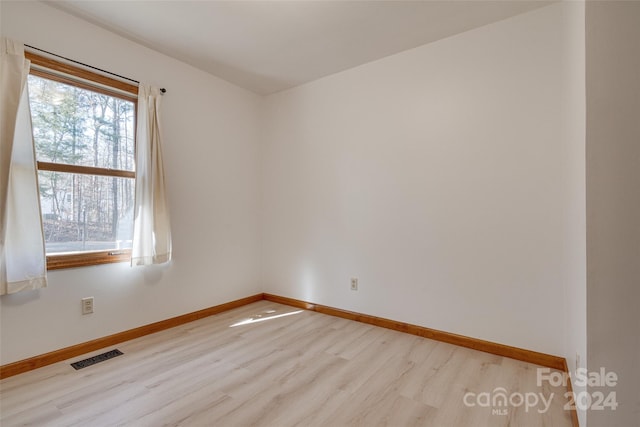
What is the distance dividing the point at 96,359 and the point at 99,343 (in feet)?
0.59

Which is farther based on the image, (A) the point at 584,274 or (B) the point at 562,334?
(B) the point at 562,334

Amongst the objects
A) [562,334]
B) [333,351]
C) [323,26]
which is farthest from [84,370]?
[562,334]

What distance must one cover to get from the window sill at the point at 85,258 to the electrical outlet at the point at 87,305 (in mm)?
272

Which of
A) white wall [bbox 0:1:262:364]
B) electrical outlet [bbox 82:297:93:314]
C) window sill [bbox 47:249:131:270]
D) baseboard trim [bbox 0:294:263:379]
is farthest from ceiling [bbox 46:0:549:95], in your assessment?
baseboard trim [bbox 0:294:263:379]

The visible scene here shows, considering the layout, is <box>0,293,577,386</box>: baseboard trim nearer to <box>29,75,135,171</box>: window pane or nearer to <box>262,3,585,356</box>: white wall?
<box>262,3,585,356</box>: white wall

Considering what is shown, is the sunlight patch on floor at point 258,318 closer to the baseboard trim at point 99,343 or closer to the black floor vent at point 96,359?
the baseboard trim at point 99,343

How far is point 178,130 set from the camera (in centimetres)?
295

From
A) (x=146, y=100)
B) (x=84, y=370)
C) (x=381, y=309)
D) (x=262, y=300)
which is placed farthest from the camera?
(x=262, y=300)

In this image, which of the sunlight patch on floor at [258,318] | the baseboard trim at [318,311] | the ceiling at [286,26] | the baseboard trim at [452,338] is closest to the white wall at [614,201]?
the baseboard trim at [318,311]

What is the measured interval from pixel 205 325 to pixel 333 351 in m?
1.36

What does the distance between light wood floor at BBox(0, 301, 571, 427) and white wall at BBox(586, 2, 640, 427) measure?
694 millimetres

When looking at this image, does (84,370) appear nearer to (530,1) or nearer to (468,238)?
(468,238)

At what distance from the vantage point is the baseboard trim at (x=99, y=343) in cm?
200

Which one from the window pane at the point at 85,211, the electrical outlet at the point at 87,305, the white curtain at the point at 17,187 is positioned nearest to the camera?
the white curtain at the point at 17,187
